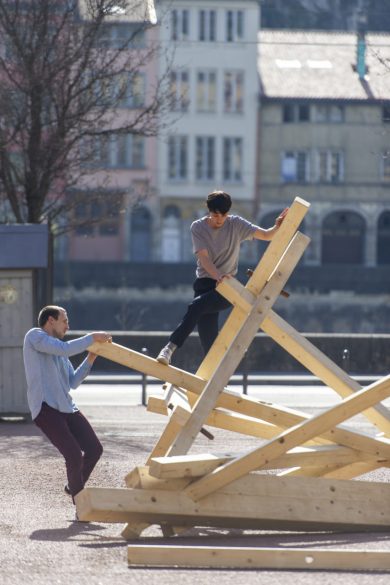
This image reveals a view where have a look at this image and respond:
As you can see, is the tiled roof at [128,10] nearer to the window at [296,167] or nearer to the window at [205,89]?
the window at [205,89]

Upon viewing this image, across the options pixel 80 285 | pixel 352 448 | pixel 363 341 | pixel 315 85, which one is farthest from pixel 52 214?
pixel 315 85

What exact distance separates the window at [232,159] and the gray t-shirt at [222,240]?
6246 centimetres

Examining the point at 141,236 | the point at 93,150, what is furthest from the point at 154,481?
the point at 141,236

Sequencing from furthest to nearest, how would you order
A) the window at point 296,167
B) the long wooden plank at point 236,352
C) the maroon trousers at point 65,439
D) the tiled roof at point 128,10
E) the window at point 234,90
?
the window at point 296,167, the window at point 234,90, the tiled roof at point 128,10, the maroon trousers at point 65,439, the long wooden plank at point 236,352

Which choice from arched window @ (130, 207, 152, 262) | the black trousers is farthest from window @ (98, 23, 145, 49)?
arched window @ (130, 207, 152, 262)

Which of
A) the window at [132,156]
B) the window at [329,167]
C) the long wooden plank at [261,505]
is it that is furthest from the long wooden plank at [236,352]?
the window at [329,167]

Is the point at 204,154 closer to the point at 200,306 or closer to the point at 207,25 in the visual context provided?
the point at 207,25

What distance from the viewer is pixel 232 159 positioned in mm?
73438

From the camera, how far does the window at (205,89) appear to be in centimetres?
7306

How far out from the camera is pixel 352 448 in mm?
10102

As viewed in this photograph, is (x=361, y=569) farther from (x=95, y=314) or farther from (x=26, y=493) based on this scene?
(x=95, y=314)

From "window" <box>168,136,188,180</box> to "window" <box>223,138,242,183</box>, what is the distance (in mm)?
1902

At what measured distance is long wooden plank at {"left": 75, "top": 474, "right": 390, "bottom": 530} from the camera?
9516 mm

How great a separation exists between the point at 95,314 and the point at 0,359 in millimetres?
49401
